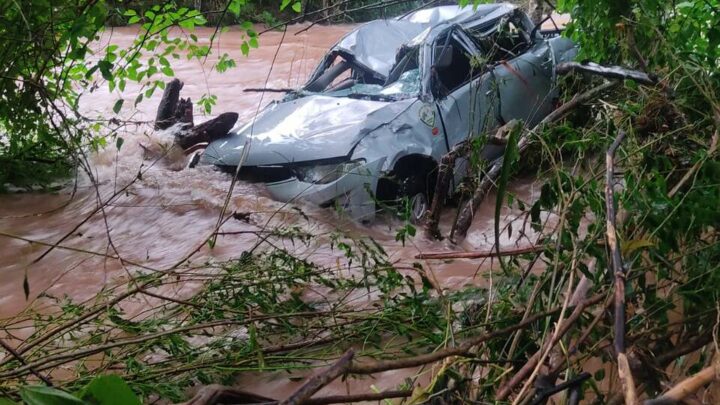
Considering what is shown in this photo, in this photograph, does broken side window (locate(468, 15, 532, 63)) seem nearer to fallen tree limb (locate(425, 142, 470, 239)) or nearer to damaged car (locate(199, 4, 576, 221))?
damaged car (locate(199, 4, 576, 221))

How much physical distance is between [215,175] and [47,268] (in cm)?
161

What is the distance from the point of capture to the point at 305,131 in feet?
17.7

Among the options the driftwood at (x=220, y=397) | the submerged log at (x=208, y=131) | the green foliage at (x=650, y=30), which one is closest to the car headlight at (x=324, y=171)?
the submerged log at (x=208, y=131)

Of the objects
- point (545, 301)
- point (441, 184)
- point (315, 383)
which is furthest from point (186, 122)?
point (315, 383)

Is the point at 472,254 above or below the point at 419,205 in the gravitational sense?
above

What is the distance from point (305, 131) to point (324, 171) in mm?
520

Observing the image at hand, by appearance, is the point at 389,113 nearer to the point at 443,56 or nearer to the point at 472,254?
the point at 443,56

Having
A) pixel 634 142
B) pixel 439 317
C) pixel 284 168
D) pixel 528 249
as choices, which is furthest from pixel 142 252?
pixel 634 142

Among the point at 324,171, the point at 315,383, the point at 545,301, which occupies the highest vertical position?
the point at 315,383

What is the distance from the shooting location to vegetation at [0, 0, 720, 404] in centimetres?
162

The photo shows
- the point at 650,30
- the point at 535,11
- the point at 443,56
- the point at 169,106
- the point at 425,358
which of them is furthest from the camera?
the point at 535,11

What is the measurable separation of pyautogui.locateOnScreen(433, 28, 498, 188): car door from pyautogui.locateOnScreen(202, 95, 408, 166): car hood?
434 millimetres

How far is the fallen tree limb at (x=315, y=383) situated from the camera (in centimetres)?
93

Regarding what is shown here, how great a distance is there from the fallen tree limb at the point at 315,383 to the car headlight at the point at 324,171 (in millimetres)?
3846
